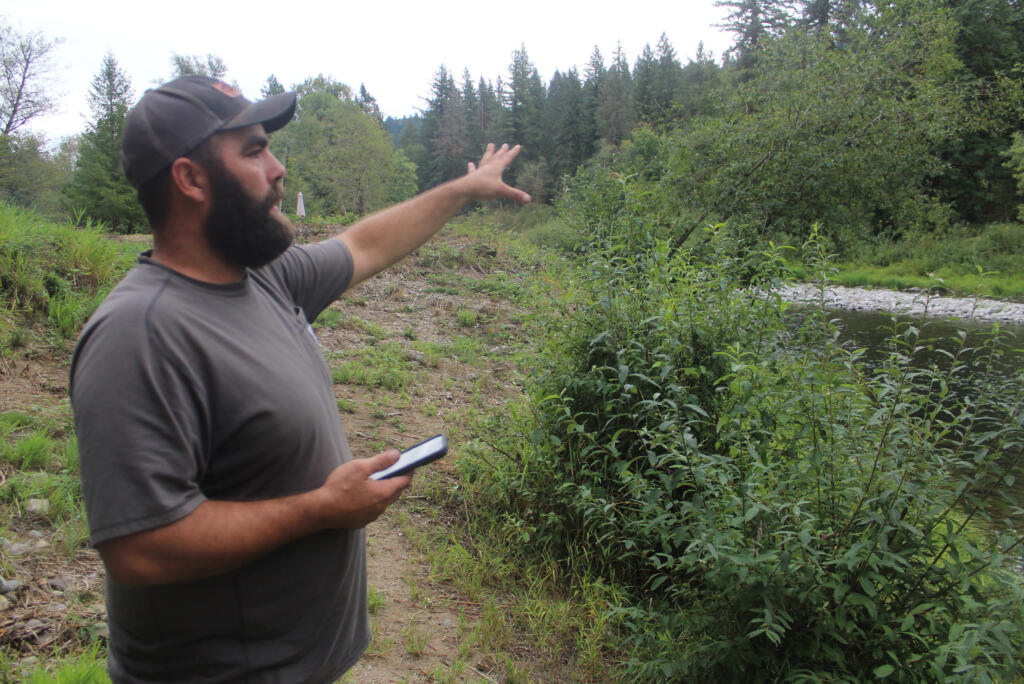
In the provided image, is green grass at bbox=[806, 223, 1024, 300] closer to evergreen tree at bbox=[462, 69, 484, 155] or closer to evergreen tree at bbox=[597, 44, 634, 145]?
evergreen tree at bbox=[597, 44, 634, 145]

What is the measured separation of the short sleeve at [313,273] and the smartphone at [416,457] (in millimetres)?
587

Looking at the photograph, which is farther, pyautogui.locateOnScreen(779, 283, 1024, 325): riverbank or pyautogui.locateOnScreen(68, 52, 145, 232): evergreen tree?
pyautogui.locateOnScreen(68, 52, 145, 232): evergreen tree

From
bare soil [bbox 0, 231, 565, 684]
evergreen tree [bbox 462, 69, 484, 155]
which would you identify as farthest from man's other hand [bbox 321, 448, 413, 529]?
evergreen tree [bbox 462, 69, 484, 155]

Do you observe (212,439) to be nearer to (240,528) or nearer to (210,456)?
(210,456)

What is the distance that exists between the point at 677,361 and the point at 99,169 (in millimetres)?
33713

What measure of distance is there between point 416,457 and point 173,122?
840mm

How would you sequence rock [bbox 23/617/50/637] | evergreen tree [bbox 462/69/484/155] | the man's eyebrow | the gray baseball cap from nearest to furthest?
the gray baseball cap
the man's eyebrow
rock [bbox 23/617/50/637]
evergreen tree [bbox 462/69/484/155]

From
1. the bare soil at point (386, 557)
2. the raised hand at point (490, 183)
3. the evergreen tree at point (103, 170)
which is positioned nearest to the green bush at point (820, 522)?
the bare soil at point (386, 557)

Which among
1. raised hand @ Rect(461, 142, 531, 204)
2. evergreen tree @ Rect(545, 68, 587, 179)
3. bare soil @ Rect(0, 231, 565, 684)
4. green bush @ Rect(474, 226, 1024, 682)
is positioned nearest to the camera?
raised hand @ Rect(461, 142, 531, 204)

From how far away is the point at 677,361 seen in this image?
13.2 feet

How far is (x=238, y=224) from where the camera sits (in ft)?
4.40

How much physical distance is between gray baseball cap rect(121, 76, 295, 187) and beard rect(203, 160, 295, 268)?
74mm

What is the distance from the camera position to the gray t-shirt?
107cm

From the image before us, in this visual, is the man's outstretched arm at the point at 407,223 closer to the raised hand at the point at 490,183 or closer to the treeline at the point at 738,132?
the raised hand at the point at 490,183
